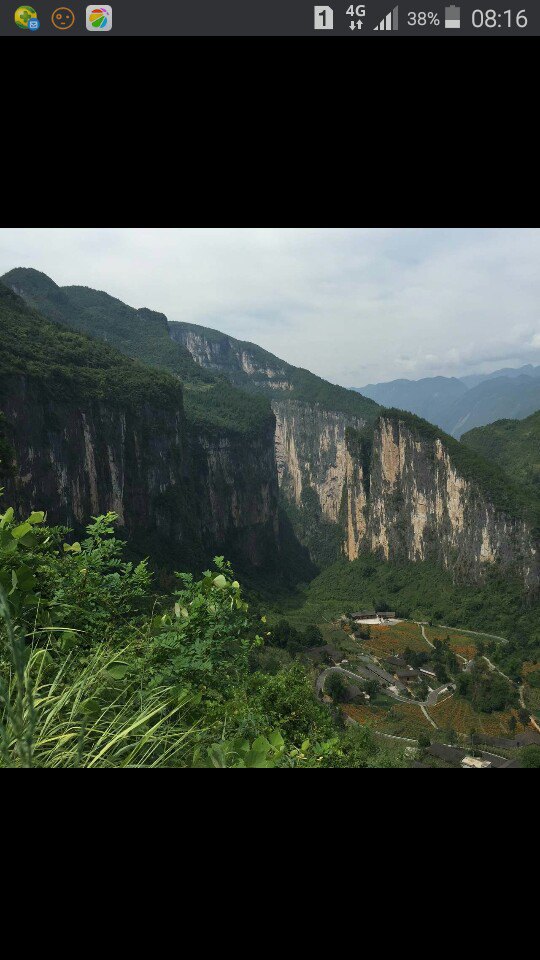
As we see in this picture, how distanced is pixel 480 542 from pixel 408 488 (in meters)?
11.7

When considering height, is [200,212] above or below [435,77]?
below

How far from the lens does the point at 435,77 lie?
4.50 feet

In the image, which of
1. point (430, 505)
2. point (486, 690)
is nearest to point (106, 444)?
point (486, 690)

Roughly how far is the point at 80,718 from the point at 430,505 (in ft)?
177

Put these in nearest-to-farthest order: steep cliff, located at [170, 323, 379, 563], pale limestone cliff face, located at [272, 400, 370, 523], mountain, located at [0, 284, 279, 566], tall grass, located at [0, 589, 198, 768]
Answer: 1. tall grass, located at [0, 589, 198, 768]
2. mountain, located at [0, 284, 279, 566]
3. steep cliff, located at [170, 323, 379, 563]
4. pale limestone cliff face, located at [272, 400, 370, 523]

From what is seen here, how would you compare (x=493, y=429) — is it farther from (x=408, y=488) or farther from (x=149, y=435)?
(x=149, y=435)

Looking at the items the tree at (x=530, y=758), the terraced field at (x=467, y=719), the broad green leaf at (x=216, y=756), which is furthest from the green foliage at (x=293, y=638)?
the broad green leaf at (x=216, y=756)

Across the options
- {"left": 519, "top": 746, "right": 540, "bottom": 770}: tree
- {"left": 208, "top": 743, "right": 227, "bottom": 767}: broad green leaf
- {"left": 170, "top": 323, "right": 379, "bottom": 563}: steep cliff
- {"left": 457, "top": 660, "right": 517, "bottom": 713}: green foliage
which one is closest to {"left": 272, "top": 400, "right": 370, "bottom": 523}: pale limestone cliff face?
{"left": 170, "top": 323, "right": 379, "bottom": 563}: steep cliff
